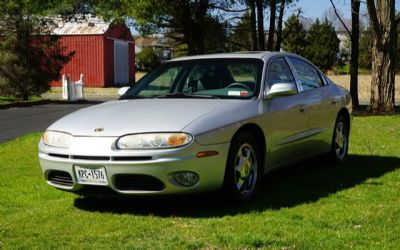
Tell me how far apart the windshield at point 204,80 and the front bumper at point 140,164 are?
3.29ft

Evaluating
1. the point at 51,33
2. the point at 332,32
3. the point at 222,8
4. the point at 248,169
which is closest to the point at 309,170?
the point at 248,169

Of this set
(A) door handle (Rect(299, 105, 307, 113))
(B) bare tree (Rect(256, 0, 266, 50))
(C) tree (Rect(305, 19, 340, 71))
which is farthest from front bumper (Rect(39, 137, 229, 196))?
(C) tree (Rect(305, 19, 340, 71))

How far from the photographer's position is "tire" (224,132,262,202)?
17.6 ft

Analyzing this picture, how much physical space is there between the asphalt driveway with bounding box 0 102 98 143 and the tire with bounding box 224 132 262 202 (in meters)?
7.02

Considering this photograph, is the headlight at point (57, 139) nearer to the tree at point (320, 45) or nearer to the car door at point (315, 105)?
the car door at point (315, 105)

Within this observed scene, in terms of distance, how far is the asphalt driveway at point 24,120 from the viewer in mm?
13062

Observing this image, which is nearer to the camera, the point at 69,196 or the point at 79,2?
the point at 69,196

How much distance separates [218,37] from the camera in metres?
21.5

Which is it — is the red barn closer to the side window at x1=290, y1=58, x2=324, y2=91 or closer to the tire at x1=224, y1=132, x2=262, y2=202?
the side window at x1=290, y1=58, x2=324, y2=91

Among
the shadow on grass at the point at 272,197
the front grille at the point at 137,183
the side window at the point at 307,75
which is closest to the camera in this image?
the front grille at the point at 137,183

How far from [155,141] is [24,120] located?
11953 millimetres

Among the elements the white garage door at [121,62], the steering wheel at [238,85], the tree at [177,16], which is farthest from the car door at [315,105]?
the white garage door at [121,62]

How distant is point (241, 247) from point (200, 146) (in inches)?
42.8

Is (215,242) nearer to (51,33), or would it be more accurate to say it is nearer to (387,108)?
(387,108)
